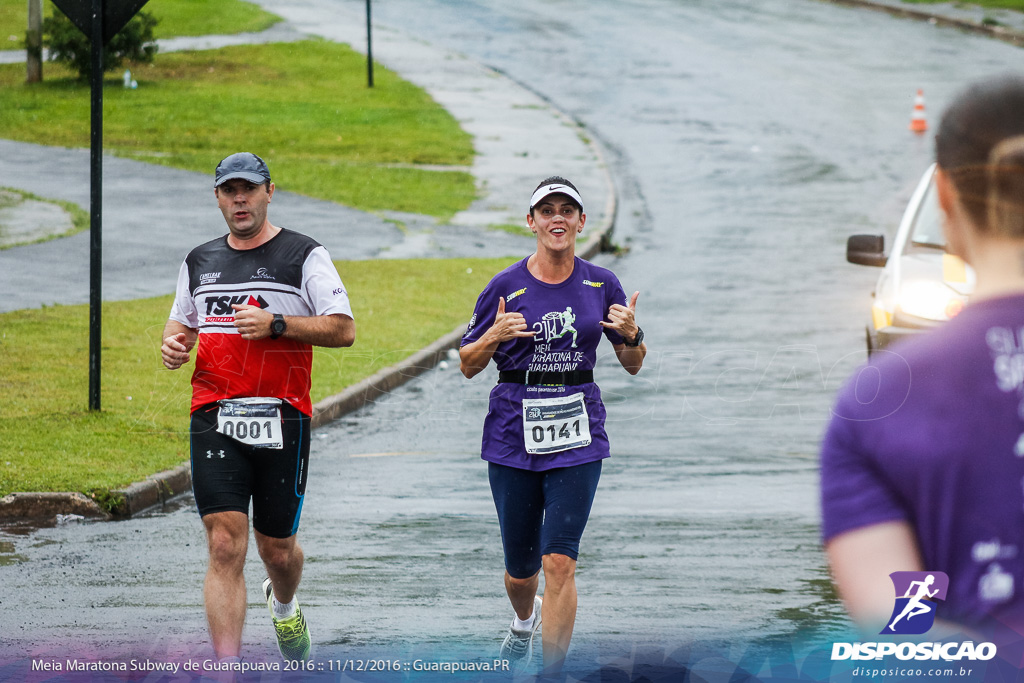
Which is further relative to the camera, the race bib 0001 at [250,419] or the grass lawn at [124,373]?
the grass lawn at [124,373]

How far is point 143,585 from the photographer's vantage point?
722 cm

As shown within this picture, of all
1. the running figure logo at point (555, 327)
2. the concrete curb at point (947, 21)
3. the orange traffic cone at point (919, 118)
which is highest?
the running figure logo at point (555, 327)

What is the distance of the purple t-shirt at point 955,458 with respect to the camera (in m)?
2.18

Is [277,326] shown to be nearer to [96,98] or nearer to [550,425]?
[550,425]

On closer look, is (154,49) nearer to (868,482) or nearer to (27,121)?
(27,121)

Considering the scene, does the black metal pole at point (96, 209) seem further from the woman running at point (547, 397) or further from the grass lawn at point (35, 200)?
the grass lawn at point (35, 200)

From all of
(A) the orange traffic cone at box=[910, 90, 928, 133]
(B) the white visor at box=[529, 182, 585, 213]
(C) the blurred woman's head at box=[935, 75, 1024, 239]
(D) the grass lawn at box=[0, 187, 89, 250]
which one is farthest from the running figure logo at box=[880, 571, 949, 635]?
(A) the orange traffic cone at box=[910, 90, 928, 133]

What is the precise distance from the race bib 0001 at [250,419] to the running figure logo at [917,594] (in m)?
3.82

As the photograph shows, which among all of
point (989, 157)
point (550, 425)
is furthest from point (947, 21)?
point (989, 157)

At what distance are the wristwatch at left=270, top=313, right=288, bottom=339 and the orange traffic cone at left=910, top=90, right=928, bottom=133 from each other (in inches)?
1035

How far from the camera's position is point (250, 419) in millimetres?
5777

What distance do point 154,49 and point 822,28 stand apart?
2004 cm

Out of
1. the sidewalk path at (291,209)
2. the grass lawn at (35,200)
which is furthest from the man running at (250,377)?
the grass lawn at (35,200)

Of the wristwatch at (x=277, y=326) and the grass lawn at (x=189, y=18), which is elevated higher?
the wristwatch at (x=277, y=326)
